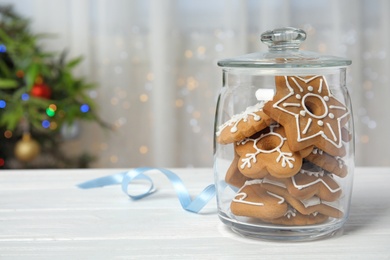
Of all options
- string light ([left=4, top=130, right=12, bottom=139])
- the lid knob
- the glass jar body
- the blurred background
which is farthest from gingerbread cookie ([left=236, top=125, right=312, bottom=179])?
the blurred background

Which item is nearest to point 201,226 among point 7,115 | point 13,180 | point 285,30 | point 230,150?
point 230,150

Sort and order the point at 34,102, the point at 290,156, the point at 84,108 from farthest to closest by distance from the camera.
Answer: the point at 84,108 → the point at 34,102 → the point at 290,156

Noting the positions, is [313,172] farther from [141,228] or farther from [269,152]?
[141,228]

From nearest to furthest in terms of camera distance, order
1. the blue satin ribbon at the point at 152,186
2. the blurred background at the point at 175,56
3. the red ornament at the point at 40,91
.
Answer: the blue satin ribbon at the point at 152,186 < the red ornament at the point at 40,91 < the blurred background at the point at 175,56

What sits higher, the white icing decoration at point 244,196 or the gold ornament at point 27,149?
the white icing decoration at point 244,196

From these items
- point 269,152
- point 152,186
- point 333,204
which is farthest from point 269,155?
point 152,186

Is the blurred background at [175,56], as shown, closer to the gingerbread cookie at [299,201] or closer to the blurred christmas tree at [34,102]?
the blurred christmas tree at [34,102]

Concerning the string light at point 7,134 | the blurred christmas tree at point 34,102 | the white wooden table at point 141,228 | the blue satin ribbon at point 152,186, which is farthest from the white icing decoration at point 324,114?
the string light at point 7,134
